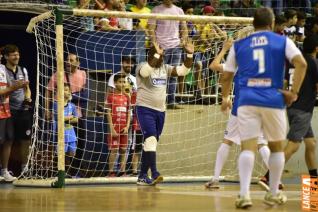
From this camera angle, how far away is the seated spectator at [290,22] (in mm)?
17583

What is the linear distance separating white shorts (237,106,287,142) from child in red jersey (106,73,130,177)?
20.4 ft

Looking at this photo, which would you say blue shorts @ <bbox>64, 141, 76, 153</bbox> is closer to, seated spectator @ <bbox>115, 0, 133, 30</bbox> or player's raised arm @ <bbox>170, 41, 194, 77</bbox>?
player's raised arm @ <bbox>170, 41, 194, 77</bbox>

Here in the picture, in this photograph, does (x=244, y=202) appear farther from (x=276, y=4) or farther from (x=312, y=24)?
(x=276, y=4)

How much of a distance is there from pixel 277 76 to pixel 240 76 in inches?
18.0

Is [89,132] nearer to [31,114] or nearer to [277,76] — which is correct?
[31,114]

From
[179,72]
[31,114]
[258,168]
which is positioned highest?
[179,72]

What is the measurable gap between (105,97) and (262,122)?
6.79m

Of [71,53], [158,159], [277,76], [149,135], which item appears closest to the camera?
[277,76]

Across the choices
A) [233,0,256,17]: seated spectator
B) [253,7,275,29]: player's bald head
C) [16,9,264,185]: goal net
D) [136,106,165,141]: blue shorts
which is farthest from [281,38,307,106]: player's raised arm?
[233,0,256,17]: seated spectator

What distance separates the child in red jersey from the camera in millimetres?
16031

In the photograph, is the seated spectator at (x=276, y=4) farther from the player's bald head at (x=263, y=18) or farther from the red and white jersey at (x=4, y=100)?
the player's bald head at (x=263, y=18)

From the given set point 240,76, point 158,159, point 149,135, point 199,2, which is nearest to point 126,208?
point 240,76

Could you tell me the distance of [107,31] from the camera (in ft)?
54.0

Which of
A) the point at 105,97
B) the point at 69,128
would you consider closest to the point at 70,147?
the point at 69,128
